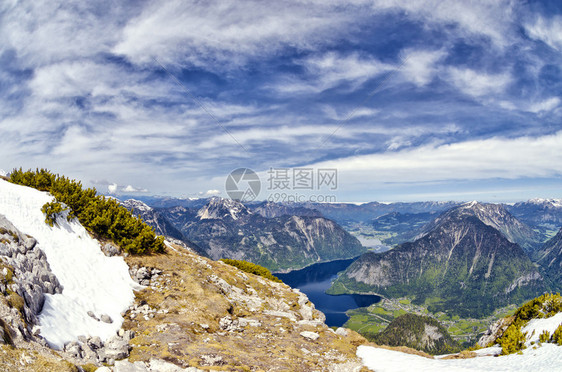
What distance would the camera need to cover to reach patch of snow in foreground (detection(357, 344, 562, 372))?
49.5 ft

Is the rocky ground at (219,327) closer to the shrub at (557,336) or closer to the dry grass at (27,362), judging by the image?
the dry grass at (27,362)

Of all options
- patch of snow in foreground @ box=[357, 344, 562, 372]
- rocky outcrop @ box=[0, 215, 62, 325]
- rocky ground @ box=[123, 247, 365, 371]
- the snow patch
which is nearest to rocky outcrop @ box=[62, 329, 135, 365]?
rocky ground @ box=[123, 247, 365, 371]

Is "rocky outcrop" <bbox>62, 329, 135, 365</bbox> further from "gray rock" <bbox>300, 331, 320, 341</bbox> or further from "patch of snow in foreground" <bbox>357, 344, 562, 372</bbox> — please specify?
"patch of snow in foreground" <bbox>357, 344, 562, 372</bbox>

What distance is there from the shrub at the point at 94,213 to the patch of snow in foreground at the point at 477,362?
79.4 feet

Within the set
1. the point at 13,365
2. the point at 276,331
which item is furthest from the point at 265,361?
the point at 13,365

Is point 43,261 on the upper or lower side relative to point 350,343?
upper

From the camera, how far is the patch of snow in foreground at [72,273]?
1694cm

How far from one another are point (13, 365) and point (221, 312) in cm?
1551

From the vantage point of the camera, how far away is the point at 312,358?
18172 mm

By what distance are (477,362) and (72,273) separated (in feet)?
96.0

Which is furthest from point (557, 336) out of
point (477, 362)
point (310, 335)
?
point (310, 335)

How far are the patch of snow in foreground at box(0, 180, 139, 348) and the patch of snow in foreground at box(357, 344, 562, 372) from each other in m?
17.9

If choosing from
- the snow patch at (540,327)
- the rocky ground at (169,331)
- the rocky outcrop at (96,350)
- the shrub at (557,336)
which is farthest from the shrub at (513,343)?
the rocky outcrop at (96,350)

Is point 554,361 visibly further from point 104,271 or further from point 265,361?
point 104,271
